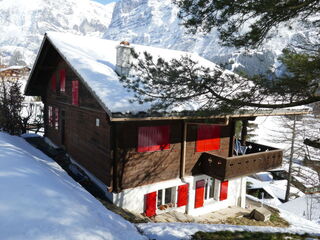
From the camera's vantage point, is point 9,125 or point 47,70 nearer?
point 47,70

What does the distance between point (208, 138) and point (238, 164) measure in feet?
5.61

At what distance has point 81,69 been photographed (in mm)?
9578

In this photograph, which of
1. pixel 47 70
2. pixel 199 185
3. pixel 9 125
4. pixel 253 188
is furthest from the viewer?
pixel 253 188

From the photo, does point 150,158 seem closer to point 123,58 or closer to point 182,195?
point 182,195

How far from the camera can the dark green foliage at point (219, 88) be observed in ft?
18.8

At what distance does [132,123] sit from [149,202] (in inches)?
127

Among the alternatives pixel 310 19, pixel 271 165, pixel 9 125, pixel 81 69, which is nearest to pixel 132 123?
pixel 81 69

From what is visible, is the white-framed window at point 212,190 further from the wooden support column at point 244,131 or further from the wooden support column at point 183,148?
the wooden support column at point 244,131

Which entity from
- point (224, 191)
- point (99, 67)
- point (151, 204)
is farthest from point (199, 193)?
point (99, 67)

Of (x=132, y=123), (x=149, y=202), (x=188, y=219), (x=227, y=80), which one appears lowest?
(x=188, y=219)

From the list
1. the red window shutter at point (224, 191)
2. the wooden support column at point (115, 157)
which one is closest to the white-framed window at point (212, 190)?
the red window shutter at point (224, 191)

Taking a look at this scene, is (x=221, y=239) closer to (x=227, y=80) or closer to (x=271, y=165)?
(x=227, y=80)

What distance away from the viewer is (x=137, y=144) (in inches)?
380

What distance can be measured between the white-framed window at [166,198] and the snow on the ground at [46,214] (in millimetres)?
4532
